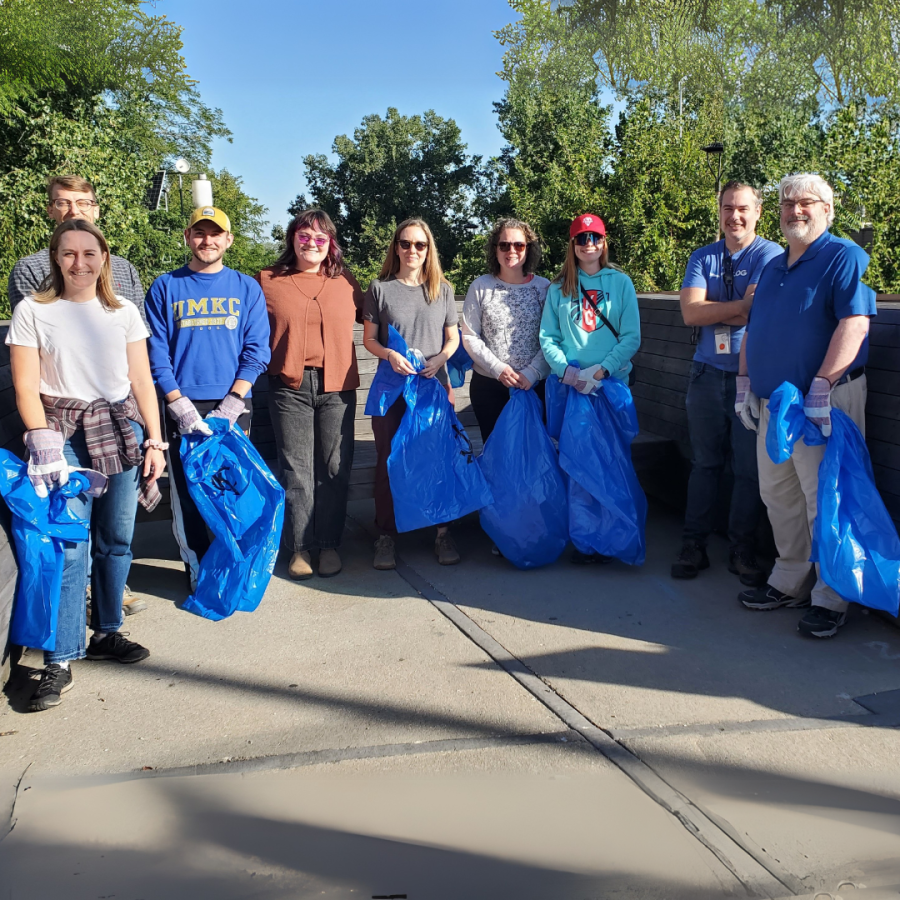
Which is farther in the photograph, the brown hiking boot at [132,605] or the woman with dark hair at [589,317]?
the woman with dark hair at [589,317]

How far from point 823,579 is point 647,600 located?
825mm

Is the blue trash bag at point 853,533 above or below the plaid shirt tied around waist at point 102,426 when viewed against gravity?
below

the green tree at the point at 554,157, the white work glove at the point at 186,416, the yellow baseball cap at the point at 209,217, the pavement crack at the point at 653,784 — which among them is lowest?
the pavement crack at the point at 653,784

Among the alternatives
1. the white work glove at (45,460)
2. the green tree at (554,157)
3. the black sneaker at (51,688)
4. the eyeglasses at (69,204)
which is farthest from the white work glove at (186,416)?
the green tree at (554,157)

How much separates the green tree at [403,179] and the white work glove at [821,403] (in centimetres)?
3102

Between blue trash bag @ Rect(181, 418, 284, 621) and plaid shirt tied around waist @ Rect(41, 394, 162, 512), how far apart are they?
0.44 meters

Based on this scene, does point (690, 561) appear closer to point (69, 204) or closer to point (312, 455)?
point (312, 455)

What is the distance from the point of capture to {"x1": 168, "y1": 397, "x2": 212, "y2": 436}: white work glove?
357cm

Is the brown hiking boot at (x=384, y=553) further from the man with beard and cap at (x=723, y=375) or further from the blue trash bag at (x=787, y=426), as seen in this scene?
the blue trash bag at (x=787, y=426)

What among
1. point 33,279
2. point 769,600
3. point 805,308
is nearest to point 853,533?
point 769,600

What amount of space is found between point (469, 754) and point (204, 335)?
2.06 m

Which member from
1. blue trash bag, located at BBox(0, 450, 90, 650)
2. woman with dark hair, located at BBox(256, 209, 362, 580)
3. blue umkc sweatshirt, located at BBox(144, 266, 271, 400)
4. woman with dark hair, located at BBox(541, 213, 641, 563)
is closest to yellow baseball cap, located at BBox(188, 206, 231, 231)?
blue umkc sweatshirt, located at BBox(144, 266, 271, 400)

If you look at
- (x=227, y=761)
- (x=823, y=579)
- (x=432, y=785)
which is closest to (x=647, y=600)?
(x=823, y=579)

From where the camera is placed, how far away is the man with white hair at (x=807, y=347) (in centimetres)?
318
